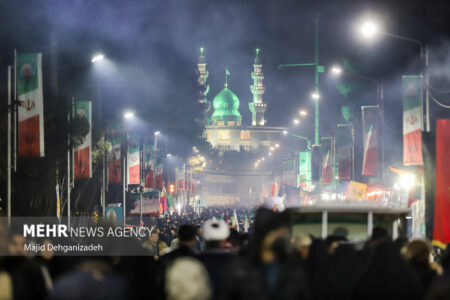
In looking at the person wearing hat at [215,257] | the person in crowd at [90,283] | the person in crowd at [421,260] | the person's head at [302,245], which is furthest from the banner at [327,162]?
the person in crowd at [90,283]

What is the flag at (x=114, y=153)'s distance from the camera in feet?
144

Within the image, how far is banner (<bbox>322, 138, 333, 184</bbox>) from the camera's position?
185 ft

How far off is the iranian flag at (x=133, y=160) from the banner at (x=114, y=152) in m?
3.84

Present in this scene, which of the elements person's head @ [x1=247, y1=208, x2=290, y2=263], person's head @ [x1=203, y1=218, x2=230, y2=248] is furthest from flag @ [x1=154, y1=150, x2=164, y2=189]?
person's head @ [x1=247, y1=208, x2=290, y2=263]

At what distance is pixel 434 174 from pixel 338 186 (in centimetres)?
4586

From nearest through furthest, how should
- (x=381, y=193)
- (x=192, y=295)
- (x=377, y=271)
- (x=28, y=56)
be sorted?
1. (x=192, y=295)
2. (x=377, y=271)
3. (x=28, y=56)
4. (x=381, y=193)

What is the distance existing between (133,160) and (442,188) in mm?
32831

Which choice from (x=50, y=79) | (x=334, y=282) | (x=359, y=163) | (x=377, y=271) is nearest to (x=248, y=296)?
(x=377, y=271)

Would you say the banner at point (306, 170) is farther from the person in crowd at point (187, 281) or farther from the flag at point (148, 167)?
the person in crowd at point (187, 281)

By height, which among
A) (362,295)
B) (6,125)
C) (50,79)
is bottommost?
(362,295)

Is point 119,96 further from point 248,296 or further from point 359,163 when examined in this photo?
point 248,296

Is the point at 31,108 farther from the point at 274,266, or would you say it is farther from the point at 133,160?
the point at 133,160

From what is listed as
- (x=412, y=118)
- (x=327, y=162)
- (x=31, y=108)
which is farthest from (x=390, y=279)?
(x=327, y=162)

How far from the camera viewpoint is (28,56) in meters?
25.3
